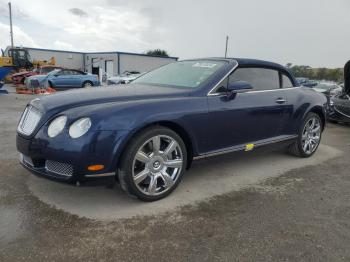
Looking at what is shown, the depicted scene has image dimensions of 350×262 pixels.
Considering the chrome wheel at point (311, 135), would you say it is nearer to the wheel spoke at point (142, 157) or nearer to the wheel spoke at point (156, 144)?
the wheel spoke at point (156, 144)

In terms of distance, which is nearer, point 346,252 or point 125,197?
point 346,252

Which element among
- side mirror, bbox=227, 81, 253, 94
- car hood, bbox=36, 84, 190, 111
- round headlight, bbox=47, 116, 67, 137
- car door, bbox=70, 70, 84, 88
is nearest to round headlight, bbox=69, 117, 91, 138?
round headlight, bbox=47, 116, 67, 137

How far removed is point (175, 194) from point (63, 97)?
155cm

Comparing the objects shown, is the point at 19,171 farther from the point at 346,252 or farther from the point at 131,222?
the point at 346,252

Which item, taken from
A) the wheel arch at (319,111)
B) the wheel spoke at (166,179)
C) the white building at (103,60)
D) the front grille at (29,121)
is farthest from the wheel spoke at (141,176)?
the white building at (103,60)

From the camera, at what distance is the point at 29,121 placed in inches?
133

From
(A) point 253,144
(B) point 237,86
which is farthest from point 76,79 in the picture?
(B) point 237,86

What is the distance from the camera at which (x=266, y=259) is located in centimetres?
257

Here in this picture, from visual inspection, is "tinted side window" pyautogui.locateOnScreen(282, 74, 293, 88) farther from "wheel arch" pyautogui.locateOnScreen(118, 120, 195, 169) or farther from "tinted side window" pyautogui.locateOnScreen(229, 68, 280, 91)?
"wheel arch" pyautogui.locateOnScreen(118, 120, 195, 169)

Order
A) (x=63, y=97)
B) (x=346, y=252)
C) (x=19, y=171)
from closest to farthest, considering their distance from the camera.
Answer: (x=346, y=252) → (x=63, y=97) → (x=19, y=171)

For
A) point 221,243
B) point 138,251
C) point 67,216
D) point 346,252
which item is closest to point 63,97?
point 67,216

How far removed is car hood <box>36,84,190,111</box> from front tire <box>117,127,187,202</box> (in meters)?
0.41

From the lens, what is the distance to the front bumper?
2945 millimetres

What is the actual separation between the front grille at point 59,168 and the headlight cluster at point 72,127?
255 millimetres
